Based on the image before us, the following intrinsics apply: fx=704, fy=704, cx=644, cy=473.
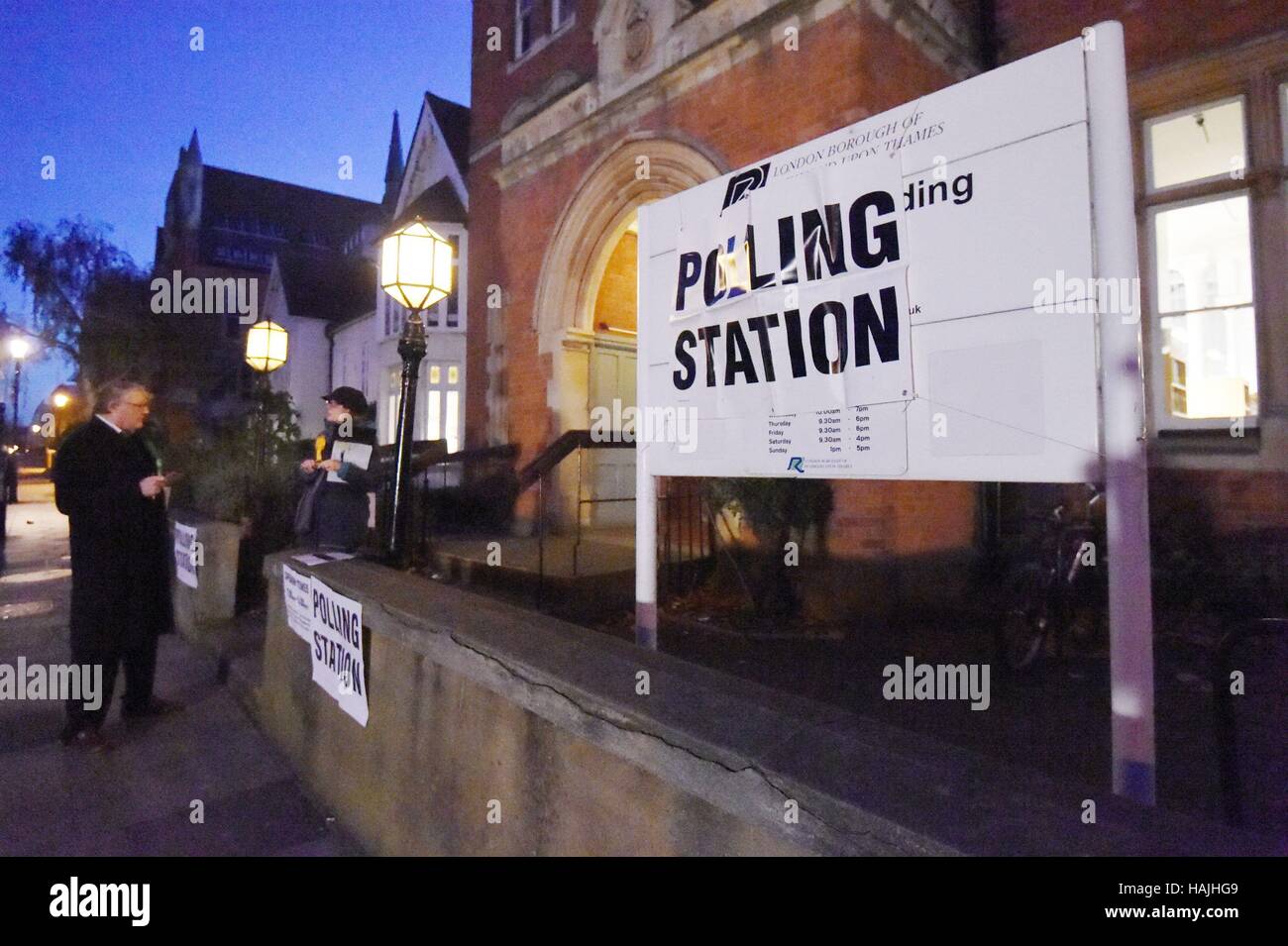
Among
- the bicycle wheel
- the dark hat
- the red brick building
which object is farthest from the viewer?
the red brick building

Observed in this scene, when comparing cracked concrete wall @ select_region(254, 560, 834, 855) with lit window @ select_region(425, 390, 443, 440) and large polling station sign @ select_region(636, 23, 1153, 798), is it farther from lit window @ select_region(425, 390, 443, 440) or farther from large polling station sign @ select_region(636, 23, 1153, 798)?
lit window @ select_region(425, 390, 443, 440)

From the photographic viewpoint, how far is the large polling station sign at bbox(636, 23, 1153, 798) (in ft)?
5.01

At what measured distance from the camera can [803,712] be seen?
5.44ft

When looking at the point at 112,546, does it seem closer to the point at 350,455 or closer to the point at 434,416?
the point at 350,455

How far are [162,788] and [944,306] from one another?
163 inches

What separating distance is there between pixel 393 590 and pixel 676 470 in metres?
1.41

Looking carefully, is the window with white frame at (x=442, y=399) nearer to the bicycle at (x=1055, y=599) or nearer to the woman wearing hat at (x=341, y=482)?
the woman wearing hat at (x=341, y=482)

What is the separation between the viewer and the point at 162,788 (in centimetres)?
352

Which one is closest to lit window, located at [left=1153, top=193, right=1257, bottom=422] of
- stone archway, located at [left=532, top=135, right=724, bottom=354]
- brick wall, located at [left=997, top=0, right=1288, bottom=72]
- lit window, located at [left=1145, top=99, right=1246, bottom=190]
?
lit window, located at [left=1145, top=99, right=1246, bottom=190]

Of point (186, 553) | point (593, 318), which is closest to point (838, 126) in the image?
point (593, 318)

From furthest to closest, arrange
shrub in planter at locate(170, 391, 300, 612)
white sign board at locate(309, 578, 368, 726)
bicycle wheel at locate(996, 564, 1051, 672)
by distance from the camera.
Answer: shrub in planter at locate(170, 391, 300, 612) → bicycle wheel at locate(996, 564, 1051, 672) → white sign board at locate(309, 578, 368, 726)

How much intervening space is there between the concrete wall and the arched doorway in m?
5.82

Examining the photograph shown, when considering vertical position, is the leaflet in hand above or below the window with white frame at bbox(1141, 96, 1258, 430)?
Answer: below
